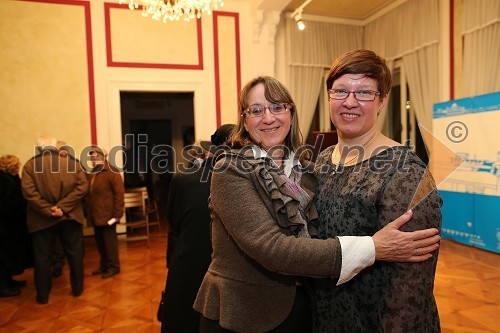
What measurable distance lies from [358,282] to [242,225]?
1.57 feet

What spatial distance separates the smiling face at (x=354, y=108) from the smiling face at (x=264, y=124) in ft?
0.64

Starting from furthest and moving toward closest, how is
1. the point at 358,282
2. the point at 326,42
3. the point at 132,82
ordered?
the point at 326,42 → the point at 132,82 → the point at 358,282

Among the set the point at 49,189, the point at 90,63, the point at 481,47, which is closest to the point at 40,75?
the point at 90,63

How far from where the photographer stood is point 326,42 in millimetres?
6844

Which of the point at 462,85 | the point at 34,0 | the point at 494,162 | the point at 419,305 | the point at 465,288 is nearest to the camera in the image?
the point at 419,305

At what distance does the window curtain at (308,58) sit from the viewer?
6602 mm

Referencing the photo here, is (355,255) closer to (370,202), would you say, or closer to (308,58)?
(370,202)

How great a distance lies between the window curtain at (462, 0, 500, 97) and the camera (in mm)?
4535

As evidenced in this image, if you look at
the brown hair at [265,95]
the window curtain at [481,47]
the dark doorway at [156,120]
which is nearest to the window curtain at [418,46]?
the window curtain at [481,47]

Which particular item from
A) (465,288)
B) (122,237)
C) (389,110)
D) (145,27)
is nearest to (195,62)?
(145,27)

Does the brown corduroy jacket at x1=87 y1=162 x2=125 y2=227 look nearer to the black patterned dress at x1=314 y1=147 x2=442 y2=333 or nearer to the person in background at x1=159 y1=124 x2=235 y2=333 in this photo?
the person in background at x1=159 y1=124 x2=235 y2=333

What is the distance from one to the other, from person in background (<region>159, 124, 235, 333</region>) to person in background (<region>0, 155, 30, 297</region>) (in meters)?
2.56

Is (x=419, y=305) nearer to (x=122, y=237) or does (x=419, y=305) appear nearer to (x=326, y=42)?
(x=122, y=237)

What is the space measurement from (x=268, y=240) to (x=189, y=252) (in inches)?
45.6
